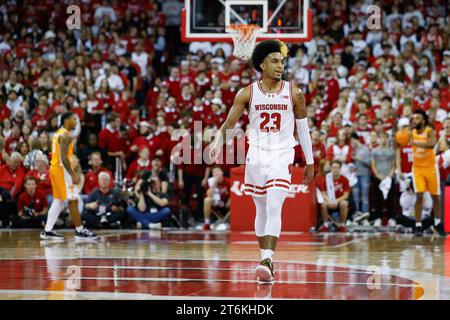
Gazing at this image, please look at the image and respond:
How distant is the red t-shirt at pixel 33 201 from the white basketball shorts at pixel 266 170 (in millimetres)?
10505

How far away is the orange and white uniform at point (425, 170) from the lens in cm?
1666

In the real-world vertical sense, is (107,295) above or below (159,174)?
below

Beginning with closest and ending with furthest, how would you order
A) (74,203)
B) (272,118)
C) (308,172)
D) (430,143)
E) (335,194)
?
(272,118) → (308,172) → (74,203) → (430,143) → (335,194)

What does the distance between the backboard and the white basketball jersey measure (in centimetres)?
1046

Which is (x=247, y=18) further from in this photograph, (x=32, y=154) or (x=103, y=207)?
(x=32, y=154)

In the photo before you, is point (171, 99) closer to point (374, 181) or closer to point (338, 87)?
point (338, 87)

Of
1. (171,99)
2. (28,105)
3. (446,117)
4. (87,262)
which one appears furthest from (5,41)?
(87,262)

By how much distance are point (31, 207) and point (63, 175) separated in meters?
3.91

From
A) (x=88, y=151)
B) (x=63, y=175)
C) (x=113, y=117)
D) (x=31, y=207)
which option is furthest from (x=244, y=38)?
(x=63, y=175)

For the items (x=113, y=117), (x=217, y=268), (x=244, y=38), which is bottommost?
Answer: (x=217, y=268)

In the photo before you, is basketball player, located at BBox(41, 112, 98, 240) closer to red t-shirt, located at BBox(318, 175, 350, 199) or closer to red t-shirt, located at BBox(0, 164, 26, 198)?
red t-shirt, located at BBox(0, 164, 26, 198)

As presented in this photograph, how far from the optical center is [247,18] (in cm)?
1998

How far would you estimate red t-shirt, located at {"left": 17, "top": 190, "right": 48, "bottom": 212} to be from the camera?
18.9 metres

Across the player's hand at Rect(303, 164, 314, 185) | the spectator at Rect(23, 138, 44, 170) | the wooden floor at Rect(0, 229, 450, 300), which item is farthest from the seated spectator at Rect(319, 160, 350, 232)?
the player's hand at Rect(303, 164, 314, 185)
